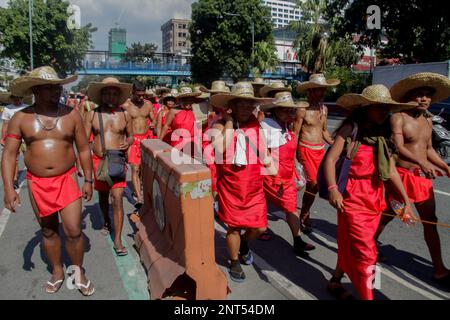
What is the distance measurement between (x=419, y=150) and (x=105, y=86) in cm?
341

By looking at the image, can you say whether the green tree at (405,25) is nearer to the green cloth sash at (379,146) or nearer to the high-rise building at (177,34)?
the green cloth sash at (379,146)

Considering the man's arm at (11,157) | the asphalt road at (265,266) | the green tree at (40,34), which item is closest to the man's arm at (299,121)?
the asphalt road at (265,266)

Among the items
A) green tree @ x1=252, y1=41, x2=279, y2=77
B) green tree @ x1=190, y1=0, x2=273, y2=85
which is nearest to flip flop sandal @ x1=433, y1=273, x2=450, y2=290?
green tree @ x1=252, y1=41, x2=279, y2=77

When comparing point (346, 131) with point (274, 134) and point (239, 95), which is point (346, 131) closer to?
point (239, 95)

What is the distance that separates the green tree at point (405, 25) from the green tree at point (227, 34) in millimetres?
16129

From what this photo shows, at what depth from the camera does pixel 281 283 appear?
3822 mm

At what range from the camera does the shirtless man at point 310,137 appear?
5129 mm

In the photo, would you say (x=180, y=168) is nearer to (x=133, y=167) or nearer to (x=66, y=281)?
(x=66, y=281)

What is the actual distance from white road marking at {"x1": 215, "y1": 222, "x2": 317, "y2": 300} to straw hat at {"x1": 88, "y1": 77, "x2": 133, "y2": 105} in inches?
96.5

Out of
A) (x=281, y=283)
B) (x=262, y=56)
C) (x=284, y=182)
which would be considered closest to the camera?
(x=281, y=283)

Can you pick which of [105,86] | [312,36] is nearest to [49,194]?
[105,86]

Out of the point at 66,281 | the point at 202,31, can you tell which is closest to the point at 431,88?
the point at 66,281

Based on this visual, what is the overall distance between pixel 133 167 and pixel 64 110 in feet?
10.6
